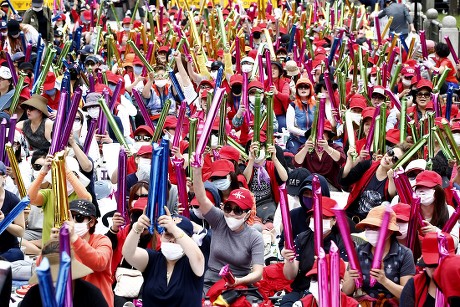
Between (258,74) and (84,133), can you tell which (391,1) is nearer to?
(258,74)

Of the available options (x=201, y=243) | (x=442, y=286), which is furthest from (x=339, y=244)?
(x=442, y=286)

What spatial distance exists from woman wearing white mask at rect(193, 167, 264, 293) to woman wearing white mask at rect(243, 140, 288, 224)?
7.26ft

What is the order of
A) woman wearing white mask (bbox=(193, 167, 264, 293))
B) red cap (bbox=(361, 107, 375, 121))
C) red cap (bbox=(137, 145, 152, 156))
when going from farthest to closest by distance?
red cap (bbox=(361, 107, 375, 121))
red cap (bbox=(137, 145, 152, 156))
woman wearing white mask (bbox=(193, 167, 264, 293))

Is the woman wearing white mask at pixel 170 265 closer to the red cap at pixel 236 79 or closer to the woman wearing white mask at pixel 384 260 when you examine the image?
the woman wearing white mask at pixel 384 260

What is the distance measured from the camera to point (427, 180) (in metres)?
10.1

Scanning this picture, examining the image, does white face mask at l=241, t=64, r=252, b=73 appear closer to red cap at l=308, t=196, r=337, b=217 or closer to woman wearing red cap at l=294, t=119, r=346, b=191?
woman wearing red cap at l=294, t=119, r=346, b=191

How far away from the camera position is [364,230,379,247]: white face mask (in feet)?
28.6

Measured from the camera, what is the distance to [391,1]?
2717 centimetres

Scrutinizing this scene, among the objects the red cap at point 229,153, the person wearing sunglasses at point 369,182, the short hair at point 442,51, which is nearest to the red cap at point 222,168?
the red cap at point 229,153

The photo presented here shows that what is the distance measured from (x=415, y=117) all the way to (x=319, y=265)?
7.18 meters

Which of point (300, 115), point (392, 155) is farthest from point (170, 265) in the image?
point (300, 115)

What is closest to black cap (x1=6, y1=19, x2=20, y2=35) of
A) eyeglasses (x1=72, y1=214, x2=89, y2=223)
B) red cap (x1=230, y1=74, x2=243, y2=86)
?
red cap (x1=230, y1=74, x2=243, y2=86)

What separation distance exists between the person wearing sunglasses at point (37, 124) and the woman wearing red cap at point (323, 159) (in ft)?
8.64

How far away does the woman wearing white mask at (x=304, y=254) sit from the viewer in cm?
918
